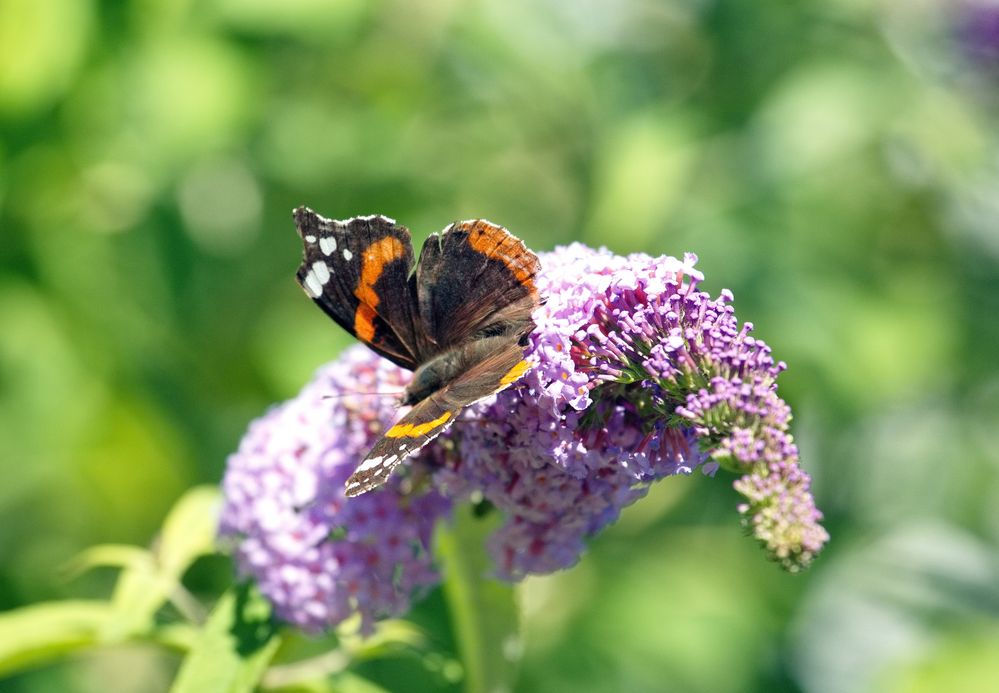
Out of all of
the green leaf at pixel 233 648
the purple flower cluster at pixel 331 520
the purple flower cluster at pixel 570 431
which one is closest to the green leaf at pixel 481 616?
the purple flower cluster at pixel 331 520

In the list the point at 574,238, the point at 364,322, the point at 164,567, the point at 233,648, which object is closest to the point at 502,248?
the point at 364,322

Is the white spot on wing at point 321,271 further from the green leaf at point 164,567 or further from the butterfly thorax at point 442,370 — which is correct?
the green leaf at point 164,567

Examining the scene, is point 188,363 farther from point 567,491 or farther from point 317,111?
point 567,491

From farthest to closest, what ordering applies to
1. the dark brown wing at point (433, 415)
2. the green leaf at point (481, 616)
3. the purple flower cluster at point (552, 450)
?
the green leaf at point (481, 616)
the dark brown wing at point (433, 415)
the purple flower cluster at point (552, 450)

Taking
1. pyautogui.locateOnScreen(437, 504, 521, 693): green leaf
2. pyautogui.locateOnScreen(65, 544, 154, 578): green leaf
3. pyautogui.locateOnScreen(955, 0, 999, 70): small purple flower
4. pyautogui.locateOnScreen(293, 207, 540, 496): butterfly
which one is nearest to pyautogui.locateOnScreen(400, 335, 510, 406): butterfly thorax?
pyautogui.locateOnScreen(293, 207, 540, 496): butterfly

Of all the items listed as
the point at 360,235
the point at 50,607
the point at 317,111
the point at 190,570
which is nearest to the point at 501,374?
the point at 360,235

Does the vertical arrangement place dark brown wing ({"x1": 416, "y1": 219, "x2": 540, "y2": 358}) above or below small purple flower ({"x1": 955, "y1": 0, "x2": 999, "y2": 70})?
below

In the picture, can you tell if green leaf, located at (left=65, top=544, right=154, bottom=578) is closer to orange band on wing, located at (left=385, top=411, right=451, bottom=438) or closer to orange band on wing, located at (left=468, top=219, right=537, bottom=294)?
orange band on wing, located at (left=385, top=411, right=451, bottom=438)

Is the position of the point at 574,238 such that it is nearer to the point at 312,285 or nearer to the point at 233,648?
the point at 312,285
